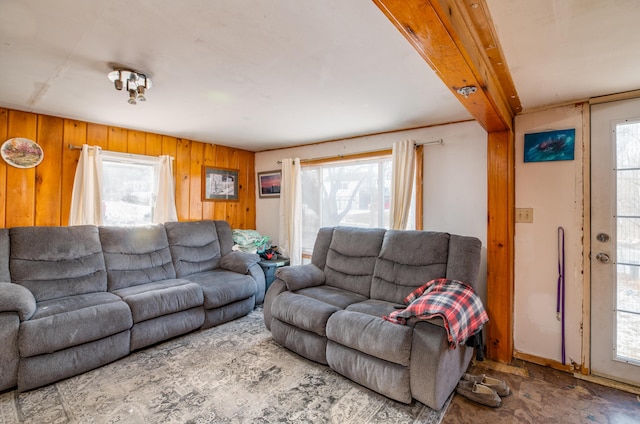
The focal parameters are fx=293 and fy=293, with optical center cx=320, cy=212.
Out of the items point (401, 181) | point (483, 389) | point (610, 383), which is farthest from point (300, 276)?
point (610, 383)

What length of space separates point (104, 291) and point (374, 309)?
2522 mm

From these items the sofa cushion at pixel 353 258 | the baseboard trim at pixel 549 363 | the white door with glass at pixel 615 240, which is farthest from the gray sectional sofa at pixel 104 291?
the white door with glass at pixel 615 240

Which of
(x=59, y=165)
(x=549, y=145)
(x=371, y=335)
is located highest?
(x=549, y=145)

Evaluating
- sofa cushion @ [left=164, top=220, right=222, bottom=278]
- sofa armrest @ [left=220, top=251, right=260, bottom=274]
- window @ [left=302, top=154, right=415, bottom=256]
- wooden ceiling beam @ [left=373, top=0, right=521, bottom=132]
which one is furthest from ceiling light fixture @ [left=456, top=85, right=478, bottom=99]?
sofa cushion @ [left=164, top=220, right=222, bottom=278]

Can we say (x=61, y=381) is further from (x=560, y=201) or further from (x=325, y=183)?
(x=560, y=201)

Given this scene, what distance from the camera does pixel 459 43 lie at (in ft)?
3.79

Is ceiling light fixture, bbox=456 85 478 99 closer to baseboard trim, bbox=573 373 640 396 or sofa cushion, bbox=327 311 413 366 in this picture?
sofa cushion, bbox=327 311 413 366

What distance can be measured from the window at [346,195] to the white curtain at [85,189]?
2.44 metres

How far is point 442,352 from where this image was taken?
5.81ft

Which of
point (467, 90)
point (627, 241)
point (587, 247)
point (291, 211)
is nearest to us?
point (467, 90)

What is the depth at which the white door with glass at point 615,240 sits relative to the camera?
215cm

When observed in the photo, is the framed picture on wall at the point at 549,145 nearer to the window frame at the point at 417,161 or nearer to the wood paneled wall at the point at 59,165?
the window frame at the point at 417,161

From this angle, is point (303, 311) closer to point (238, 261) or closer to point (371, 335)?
point (371, 335)

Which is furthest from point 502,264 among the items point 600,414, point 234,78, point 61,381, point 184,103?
point 61,381
